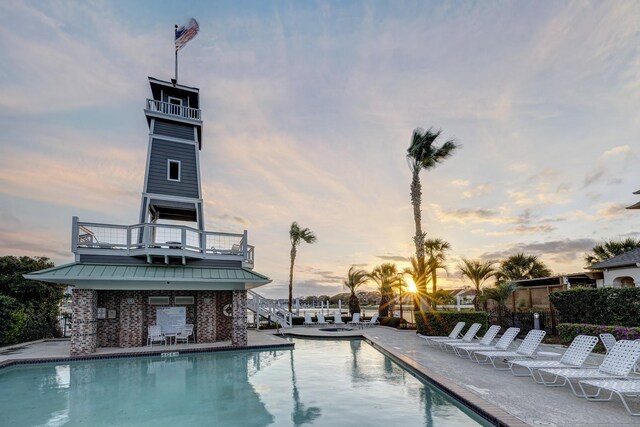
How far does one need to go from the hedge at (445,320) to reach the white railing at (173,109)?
14.4 m

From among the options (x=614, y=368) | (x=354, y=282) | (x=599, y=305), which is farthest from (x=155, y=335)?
(x=599, y=305)

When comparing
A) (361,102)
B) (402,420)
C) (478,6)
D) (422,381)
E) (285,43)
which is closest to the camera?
(402,420)

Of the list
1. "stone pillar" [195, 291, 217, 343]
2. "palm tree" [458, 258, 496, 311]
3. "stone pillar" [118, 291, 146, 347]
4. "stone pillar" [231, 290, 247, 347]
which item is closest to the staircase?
"stone pillar" [195, 291, 217, 343]

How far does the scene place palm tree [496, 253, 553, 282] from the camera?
35938 millimetres

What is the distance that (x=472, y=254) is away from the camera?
24422mm

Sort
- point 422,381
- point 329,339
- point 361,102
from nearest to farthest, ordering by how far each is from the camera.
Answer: point 422,381 < point 361,102 < point 329,339

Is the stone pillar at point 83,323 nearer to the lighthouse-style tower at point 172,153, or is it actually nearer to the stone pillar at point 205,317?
the lighthouse-style tower at point 172,153

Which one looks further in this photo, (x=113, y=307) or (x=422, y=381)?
(x=113, y=307)

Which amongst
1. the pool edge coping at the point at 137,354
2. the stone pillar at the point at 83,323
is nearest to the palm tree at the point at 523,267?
the pool edge coping at the point at 137,354

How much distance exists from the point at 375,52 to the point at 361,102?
237cm

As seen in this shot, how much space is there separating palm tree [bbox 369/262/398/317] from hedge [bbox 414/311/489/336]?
764 centimetres

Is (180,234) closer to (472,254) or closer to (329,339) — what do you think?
(329,339)

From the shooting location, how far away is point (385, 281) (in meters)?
26.5

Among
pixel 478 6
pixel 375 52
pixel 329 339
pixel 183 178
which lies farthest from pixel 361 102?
pixel 329 339
